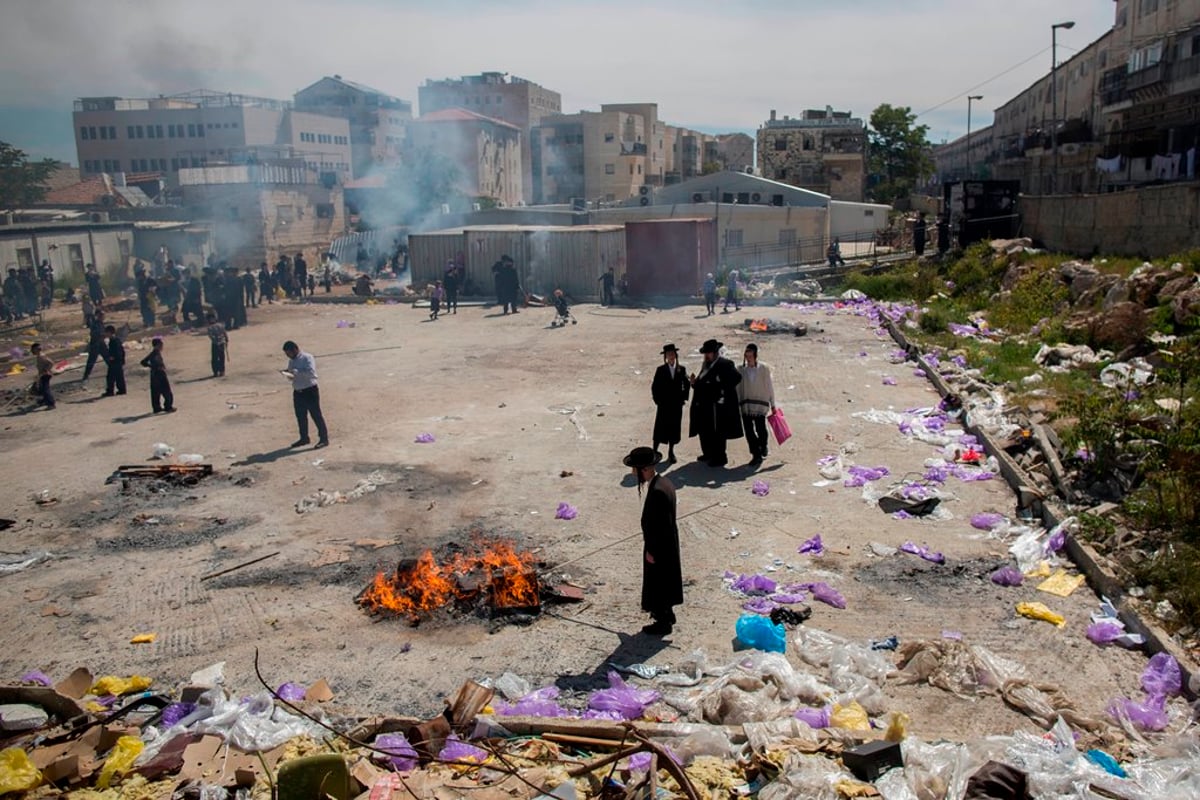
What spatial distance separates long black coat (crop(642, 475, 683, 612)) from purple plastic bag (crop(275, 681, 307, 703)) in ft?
7.93

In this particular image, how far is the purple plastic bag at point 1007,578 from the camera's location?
24.4 feet

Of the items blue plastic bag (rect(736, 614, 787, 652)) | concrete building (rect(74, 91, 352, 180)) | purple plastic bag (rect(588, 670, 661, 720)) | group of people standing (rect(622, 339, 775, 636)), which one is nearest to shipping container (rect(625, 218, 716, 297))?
group of people standing (rect(622, 339, 775, 636))

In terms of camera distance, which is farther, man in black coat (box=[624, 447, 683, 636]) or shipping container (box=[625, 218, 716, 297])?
shipping container (box=[625, 218, 716, 297])

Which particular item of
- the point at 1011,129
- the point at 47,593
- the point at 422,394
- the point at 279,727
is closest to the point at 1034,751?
the point at 279,727

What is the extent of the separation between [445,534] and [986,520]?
5172mm

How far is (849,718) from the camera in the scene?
5.44 metres

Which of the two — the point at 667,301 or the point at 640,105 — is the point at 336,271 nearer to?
the point at 667,301

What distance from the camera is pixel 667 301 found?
27.2 metres

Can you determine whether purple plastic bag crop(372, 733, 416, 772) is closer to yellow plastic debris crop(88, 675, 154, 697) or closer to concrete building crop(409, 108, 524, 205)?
yellow plastic debris crop(88, 675, 154, 697)

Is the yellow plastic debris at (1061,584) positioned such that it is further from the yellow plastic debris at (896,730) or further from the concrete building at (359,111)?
the concrete building at (359,111)

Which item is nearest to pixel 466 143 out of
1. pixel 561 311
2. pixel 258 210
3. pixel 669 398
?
pixel 258 210

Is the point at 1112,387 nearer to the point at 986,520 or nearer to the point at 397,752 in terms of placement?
the point at 986,520

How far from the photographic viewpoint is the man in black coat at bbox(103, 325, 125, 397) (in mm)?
14672

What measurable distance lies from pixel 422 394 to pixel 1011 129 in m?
67.6
